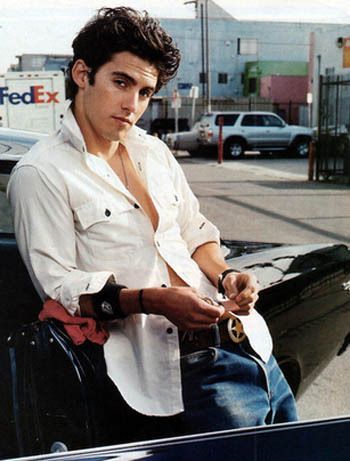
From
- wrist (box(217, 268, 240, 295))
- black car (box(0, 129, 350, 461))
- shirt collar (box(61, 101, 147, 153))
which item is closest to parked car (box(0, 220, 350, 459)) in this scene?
black car (box(0, 129, 350, 461))

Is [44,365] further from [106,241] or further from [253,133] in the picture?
[253,133]

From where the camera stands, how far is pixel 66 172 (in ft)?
3.52

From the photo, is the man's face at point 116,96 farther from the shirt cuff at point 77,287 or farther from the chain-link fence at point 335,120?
the chain-link fence at point 335,120

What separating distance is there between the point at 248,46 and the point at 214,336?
459 millimetres

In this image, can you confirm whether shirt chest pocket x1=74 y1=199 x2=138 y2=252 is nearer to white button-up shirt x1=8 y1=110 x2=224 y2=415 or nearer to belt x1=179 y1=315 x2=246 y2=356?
white button-up shirt x1=8 y1=110 x2=224 y2=415

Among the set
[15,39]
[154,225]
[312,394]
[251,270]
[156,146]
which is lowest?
[312,394]

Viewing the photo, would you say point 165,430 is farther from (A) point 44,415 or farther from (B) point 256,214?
(B) point 256,214

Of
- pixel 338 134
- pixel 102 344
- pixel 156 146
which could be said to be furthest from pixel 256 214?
pixel 102 344

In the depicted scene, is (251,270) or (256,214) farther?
(256,214)

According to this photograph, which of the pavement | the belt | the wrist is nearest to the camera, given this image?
the belt

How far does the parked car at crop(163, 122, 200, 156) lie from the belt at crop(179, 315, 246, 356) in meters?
0.32

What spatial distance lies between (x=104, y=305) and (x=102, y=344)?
7 centimetres

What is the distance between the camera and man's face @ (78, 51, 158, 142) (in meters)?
1.09

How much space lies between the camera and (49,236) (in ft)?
3.44
